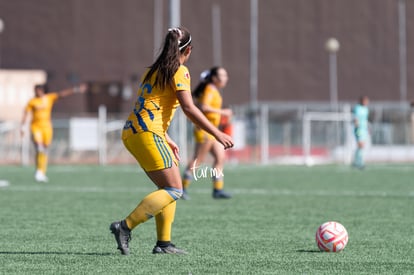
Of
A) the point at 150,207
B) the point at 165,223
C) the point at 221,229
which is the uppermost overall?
the point at 150,207

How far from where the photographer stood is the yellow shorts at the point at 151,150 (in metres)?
7.61

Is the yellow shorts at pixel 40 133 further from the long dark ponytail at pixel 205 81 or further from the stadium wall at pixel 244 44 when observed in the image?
the stadium wall at pixel 244 44

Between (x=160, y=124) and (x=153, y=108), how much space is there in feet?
0.47

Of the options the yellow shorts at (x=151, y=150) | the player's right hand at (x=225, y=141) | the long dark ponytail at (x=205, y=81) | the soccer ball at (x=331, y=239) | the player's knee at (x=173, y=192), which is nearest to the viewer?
the player's right hand at (x=225, y=141)

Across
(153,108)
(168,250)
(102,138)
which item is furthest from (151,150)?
(102,138)

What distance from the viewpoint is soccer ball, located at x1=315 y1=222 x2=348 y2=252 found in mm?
7977

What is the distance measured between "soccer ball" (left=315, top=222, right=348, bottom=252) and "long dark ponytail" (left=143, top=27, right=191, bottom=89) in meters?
1.89

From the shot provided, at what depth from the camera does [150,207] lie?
7645mm

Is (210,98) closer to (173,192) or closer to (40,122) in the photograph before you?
(40,122)

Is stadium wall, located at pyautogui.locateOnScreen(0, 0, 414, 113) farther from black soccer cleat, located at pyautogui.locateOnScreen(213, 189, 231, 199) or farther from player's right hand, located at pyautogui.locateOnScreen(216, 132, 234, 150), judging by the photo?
player's right hand, located at pyautogui.locateOnScreen(216, 132, 234, 150)

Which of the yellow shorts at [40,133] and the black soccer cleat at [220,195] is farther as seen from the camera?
the yellow shorts at [40,133]

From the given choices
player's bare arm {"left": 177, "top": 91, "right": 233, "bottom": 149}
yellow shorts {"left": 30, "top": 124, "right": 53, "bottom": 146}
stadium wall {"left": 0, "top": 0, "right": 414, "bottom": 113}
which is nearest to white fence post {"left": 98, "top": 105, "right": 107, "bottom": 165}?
yellow shorts {"left": 30, "top": 124, "right": 53, "bottom": 146}

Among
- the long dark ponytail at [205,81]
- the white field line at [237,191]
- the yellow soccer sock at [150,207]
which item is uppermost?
the long dark ponytail at [205,81]

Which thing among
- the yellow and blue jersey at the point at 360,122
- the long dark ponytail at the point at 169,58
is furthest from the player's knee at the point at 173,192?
the yellow and blue jersey at the point at 360,122
